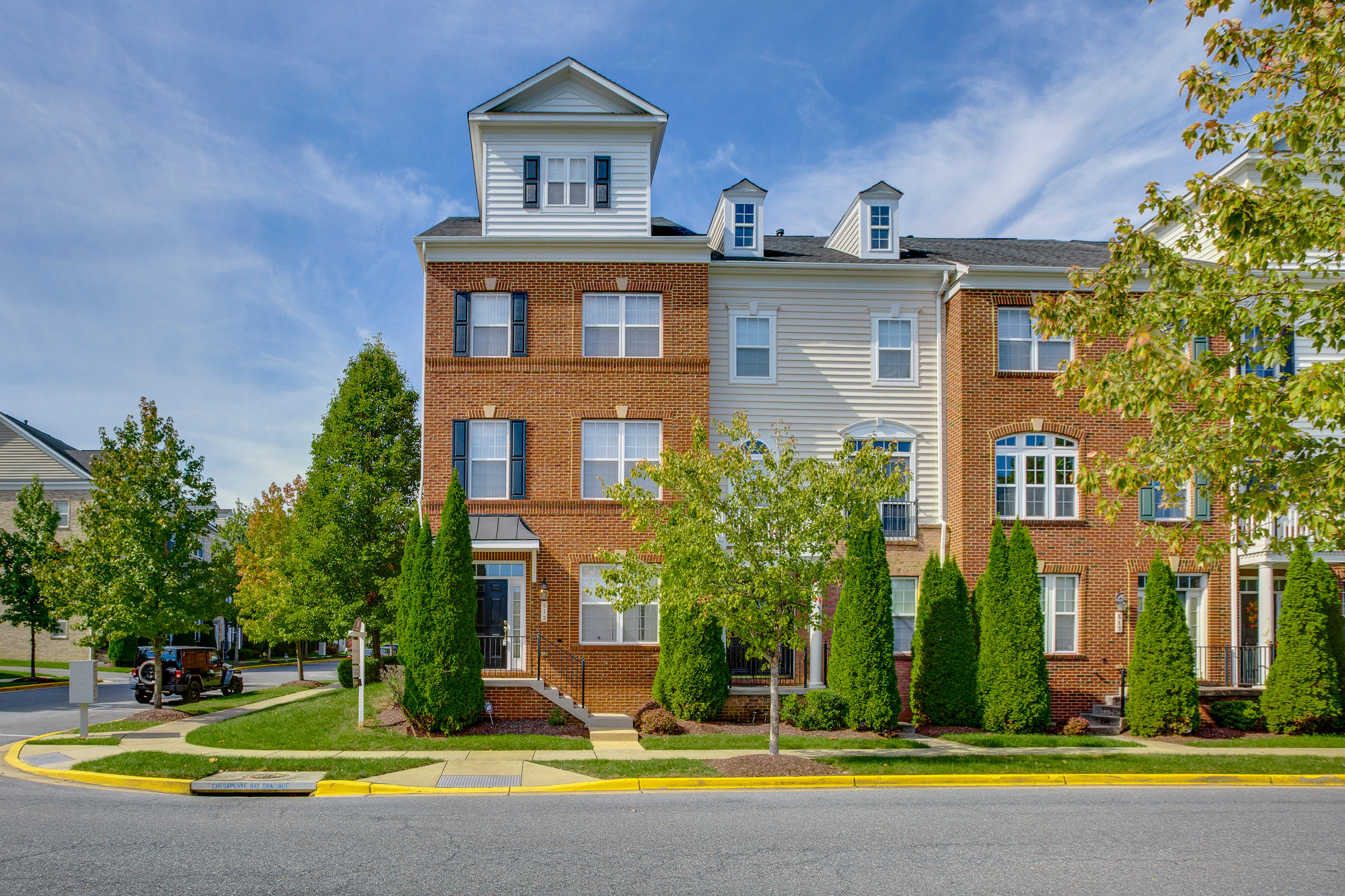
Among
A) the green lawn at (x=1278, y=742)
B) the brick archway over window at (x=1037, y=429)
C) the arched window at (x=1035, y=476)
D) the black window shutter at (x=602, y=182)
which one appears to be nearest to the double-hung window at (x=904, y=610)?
the arched window at (x=1035, y=476)

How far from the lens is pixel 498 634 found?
2064cm

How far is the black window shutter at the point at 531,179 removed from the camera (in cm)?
2169

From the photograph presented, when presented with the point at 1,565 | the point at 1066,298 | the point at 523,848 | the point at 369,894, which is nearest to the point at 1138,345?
the point at 1066,298

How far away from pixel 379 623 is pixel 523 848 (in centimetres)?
1914

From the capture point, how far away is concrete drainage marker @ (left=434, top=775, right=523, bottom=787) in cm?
1323

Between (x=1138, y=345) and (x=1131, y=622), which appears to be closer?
(x=1138, y=345)

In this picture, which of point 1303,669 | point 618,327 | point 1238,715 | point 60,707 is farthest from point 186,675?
point 1303,669

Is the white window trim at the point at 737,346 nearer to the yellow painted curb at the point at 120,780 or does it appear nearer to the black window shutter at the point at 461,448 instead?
the black window shutter at the point at 461,448

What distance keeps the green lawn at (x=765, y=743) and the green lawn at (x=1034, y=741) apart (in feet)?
3.89

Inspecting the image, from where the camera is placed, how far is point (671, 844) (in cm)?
974

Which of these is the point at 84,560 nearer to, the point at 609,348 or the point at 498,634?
the point at 498,634

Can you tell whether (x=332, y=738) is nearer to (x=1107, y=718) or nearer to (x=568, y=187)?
(x=568, y=187)

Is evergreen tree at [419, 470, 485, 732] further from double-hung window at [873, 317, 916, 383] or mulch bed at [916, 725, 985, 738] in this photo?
double-hung window at [873, 317, 916, 383]

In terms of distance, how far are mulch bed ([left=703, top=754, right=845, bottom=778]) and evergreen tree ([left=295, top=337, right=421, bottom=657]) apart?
14408mm
